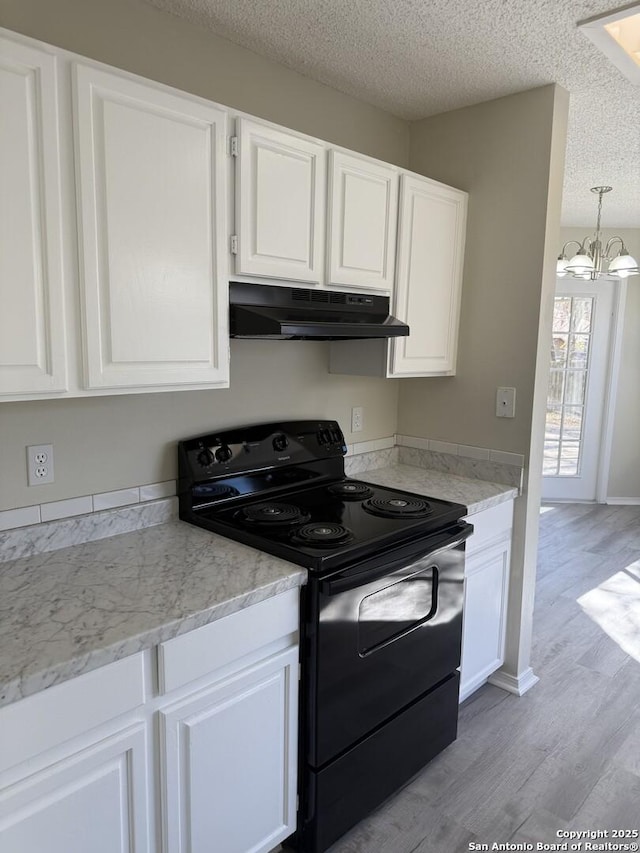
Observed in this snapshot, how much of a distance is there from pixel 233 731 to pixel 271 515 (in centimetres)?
67

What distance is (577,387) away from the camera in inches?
218

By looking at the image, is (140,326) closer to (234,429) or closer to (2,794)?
(234,429)

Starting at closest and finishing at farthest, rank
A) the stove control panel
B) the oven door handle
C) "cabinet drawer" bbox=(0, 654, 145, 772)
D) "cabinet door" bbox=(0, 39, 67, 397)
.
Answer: "cabinet drawer" bbox=(0, 654, 145, 772) < "cabinet door" bbox=(0, 39, 67, 397) < the oven door handle < the stove control panel

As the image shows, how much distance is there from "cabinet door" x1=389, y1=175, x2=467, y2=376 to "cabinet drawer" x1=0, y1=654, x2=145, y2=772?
151 cm

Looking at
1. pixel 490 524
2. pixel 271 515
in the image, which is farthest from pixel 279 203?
pixel 490 524

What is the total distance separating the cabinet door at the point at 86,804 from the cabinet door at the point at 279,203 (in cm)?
129

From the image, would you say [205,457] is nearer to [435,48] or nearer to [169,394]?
[169,394]

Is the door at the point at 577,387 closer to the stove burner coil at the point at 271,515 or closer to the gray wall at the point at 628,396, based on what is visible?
the gray wall at the point at 628,396

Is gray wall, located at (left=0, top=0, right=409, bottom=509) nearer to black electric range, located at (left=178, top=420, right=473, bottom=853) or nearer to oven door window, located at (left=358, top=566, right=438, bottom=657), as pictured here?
black electric range, located at (left=178, top=420, right=473, bottom=853)

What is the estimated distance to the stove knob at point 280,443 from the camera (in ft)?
7.54

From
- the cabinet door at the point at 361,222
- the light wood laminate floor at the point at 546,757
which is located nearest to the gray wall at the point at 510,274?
the light wood laminate floor at the point at 546,757

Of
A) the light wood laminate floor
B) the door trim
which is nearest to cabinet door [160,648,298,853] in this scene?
the light wood laminate floor

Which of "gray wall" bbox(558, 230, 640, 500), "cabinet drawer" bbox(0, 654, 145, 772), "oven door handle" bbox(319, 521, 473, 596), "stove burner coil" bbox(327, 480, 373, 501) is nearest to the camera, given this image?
"cabinet drawer" bbox(0, 654, 145, 772)

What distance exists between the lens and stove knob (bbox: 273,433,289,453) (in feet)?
7.54
